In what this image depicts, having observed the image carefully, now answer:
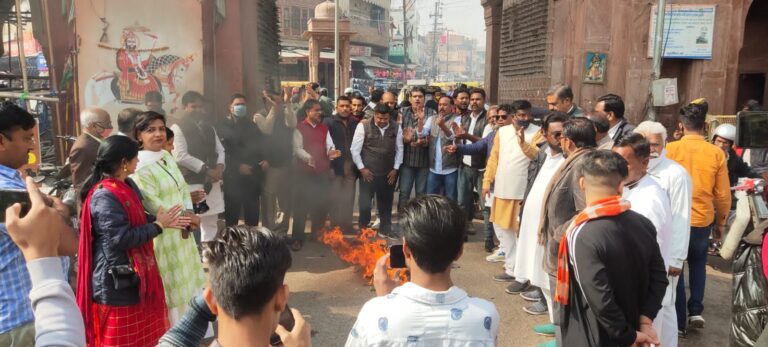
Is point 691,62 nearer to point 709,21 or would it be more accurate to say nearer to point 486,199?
point 709,21

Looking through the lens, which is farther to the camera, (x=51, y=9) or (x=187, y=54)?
(x=187, y=54)

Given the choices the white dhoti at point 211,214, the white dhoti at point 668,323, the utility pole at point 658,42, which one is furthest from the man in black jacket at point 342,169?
the utility pole at point 658,42

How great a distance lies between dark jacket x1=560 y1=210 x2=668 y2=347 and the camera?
8.23ft

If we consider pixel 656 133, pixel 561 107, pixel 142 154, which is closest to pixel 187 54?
pixel 142 154

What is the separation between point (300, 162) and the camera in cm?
709

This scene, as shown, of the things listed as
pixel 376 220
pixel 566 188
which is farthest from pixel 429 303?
pixel 376 220

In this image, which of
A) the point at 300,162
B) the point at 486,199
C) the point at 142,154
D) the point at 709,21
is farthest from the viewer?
the point at 709,21

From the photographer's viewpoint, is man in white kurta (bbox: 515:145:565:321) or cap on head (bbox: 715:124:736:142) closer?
man in white kurta (bbox: 515:145:565:321)

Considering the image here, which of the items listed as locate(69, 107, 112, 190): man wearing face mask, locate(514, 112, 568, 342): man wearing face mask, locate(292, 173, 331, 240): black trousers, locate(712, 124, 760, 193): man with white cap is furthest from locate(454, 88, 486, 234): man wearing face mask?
locate(69, 107, 112, 190): man wearing face mask

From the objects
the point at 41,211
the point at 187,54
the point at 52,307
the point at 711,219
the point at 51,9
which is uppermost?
the point at 51,9

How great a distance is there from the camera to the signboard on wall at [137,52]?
268 inches

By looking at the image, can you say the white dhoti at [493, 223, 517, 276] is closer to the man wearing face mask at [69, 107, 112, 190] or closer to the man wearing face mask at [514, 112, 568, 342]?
the man wearing face mask at [514, 112, 568, 342]

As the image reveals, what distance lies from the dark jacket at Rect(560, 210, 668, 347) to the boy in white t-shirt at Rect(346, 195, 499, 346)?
3.07 feet

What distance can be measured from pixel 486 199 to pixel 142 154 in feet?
13.4
